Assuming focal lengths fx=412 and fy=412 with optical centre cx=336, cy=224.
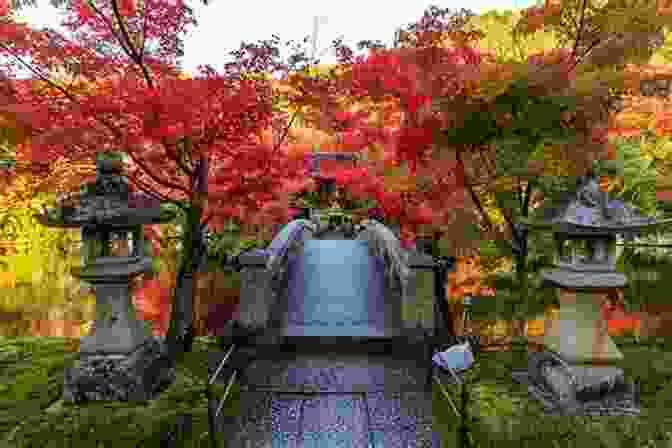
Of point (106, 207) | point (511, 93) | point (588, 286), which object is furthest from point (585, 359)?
point (106, 207)

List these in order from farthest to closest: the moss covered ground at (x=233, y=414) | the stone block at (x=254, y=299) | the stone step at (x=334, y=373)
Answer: the stone block at (x=254, y=299), the stone step at (x=334, y=373), the moss covered ground at (x=233, y=414)

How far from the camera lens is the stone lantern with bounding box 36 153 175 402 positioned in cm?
489

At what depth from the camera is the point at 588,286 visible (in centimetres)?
467

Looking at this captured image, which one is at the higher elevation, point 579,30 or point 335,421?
point 579,30

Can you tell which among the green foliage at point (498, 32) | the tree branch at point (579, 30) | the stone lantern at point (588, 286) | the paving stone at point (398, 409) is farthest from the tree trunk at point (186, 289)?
the green foliage at point (498, 32)

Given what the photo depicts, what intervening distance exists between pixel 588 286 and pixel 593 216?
0.79 meters

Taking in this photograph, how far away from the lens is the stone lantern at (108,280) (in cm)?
489

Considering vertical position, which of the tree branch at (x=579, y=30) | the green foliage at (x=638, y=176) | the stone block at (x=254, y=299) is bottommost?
the stone block at (x=254, y=299)

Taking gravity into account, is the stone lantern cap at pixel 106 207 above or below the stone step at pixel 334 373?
above

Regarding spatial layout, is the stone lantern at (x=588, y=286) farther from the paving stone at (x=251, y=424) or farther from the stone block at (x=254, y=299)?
the stone block at (x=254, y=299)

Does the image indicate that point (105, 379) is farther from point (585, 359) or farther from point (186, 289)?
point (585, 359)

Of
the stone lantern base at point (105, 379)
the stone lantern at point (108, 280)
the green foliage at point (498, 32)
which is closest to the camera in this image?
the stone lantern at point (108, 280)

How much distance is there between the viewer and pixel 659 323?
38.2ft

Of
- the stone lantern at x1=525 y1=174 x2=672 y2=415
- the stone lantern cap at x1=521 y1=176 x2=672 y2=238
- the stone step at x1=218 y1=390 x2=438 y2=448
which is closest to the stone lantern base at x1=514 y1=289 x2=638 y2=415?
the stone lantern at x1=525 y1=174 x2=672 y2=415
